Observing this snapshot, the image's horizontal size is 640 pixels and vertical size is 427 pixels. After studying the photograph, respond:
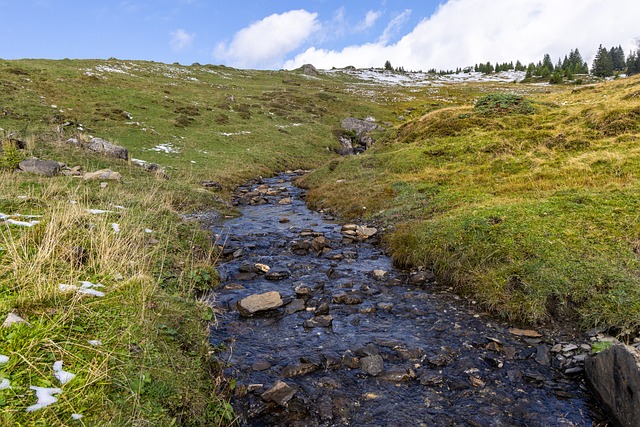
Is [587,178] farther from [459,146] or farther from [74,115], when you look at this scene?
[74,115]

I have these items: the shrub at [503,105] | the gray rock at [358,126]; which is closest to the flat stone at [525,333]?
the shrub at [503,105]

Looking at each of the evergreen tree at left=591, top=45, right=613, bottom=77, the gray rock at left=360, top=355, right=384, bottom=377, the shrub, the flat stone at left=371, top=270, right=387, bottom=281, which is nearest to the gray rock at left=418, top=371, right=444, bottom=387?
the gray rock at left=360, top=355, right=384, bottom=377

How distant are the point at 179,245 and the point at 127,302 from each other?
5978mm

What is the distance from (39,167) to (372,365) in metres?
18.4

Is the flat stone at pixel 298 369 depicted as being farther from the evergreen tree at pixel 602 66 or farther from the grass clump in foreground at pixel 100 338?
the evergreen tree at pixel 602 66

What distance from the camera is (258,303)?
10430mm

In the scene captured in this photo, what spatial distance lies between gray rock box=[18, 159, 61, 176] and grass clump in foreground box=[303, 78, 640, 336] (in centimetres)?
1428

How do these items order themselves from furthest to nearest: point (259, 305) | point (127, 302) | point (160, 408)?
point (259, 305)
point (127, 302)
point (160, 408)

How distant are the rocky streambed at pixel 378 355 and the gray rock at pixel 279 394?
0.02 metres

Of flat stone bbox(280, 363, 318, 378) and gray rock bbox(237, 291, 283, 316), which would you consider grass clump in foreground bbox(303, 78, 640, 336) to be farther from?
flat stone bbox(280, 363, 318, 378)

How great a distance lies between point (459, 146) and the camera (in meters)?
25.7

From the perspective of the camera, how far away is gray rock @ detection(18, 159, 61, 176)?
1706 centimetres

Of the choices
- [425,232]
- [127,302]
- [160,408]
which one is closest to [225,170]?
[425,232]

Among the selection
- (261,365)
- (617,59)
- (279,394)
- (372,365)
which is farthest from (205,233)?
Result: (617,59)
